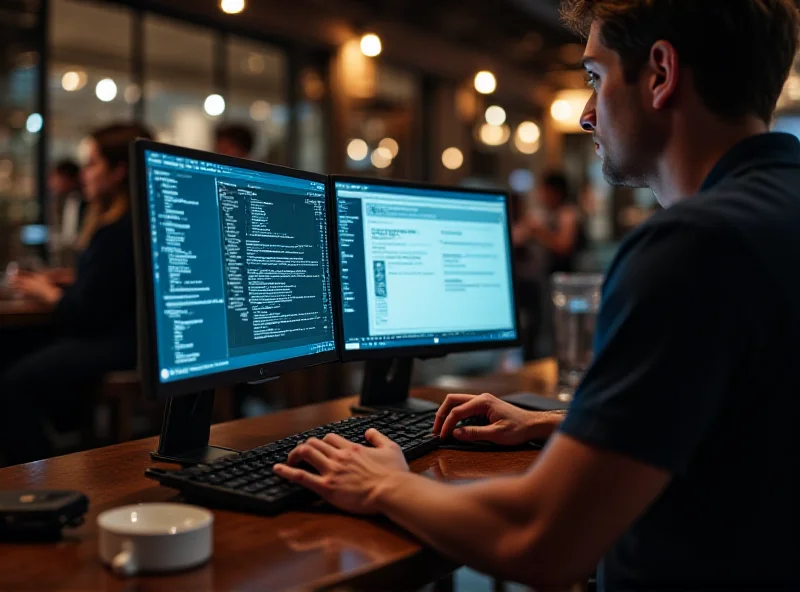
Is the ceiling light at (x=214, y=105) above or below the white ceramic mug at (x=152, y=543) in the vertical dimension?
above

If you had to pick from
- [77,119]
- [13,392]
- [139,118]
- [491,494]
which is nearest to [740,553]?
[491,494]

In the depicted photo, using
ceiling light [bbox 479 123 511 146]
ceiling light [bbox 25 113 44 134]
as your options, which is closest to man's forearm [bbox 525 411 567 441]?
ceiling light [bbox 25 113 44 134]

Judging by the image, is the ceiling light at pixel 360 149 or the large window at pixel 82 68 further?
the ceiling light at pixel 360 149

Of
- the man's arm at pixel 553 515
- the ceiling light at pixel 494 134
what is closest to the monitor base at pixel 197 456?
the man's arm at pixel 553 515

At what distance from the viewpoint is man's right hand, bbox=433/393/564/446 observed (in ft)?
4.78

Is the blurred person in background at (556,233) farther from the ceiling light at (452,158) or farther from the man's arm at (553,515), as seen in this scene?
the man's arm at (553,515)

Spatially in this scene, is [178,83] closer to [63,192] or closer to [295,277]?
[63,192]

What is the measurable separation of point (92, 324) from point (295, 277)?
2.04m

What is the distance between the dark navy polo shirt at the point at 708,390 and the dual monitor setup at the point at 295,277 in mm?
557

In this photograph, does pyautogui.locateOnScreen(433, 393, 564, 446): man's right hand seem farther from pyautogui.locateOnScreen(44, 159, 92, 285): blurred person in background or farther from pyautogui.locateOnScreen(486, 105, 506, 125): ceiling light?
pyautogui.locateOnScreen(486, 105, 506, 125): ceiling light

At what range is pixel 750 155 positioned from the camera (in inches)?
40.8

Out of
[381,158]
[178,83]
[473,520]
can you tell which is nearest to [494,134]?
[381,158]

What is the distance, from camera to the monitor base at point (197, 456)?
4.29 ft

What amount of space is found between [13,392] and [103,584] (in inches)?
108
